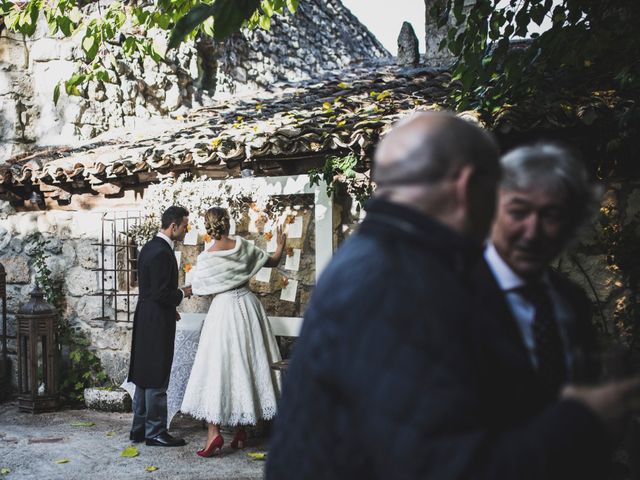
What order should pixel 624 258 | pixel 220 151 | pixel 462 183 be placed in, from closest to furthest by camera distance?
pixel 462 183 → pixel 624 258 → pixel 220 151

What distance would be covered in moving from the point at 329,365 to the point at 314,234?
4.80 meters

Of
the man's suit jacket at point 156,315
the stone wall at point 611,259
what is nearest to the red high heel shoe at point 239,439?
the man's suit jacket at point 156,315

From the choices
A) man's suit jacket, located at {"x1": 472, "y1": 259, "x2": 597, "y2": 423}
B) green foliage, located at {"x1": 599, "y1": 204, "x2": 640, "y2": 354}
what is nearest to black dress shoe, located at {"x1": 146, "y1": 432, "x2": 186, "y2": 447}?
green foliage, located at {"x1": 599, "y1": 204, "x2": 640, "y2": 354}

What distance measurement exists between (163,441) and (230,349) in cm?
92

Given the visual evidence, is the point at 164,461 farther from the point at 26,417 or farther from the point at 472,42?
the point at 472,42

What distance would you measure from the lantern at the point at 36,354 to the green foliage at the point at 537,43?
4.31 meters

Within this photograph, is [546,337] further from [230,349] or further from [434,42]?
[434,42]

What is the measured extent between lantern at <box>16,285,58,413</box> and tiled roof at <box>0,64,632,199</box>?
127cm

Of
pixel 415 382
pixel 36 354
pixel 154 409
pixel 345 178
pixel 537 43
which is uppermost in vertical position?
pixel 537 43

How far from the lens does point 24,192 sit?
8031mm

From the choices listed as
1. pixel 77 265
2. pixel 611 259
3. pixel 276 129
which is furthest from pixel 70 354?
pixel 611 259

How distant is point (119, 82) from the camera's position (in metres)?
8.82

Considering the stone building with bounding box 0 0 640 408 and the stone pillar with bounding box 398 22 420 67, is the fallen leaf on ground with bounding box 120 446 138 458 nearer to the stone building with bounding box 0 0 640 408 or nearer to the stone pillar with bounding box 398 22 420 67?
the stone building with bounding box 0 0 640 408

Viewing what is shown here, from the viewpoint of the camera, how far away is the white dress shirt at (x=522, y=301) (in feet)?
5.38
